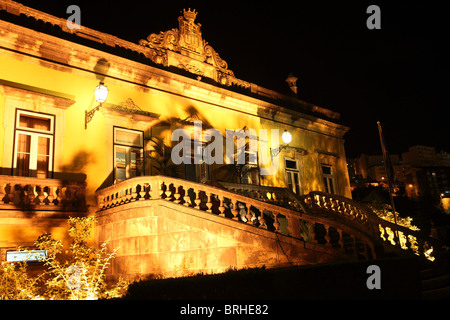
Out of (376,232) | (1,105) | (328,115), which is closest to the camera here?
(1,105)

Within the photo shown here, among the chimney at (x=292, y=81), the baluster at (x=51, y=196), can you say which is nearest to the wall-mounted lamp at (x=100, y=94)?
the baluster at (x=51, y=196)

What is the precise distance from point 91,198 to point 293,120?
11.4 m

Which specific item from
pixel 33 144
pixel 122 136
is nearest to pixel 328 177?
pixel 122 136

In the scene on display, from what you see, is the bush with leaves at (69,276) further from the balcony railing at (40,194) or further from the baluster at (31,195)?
the baluster at (31,195)

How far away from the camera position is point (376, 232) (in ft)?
34.9

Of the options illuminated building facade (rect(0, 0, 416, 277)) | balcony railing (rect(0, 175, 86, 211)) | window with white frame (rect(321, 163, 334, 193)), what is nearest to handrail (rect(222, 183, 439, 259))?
illuminated building facade (rect(0, 0, 416, 277))

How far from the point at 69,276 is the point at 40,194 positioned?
8.01 ft

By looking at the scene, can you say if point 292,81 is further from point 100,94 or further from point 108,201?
point 108,201

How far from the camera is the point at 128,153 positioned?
12227mm

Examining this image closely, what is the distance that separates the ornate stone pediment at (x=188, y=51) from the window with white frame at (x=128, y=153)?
323cm

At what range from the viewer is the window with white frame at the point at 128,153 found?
11953 millimetres
